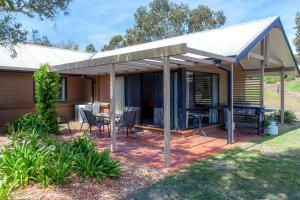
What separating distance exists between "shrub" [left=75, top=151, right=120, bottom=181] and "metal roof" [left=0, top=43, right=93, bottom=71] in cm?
623

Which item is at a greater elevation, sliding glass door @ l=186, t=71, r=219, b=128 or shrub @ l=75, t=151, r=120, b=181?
sliding glass door @ l=186, t=71, r=219, b=128

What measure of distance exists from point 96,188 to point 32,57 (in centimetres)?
1020

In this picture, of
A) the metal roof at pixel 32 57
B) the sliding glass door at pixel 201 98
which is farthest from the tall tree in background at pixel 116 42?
the sliding glass door at pixel 201 98

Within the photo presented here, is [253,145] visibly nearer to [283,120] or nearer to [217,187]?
[217,187]

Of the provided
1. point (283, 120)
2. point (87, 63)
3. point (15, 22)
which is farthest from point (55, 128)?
point (283, 120)

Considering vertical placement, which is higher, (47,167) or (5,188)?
(47,167)

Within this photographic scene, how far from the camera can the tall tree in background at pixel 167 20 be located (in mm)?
35812

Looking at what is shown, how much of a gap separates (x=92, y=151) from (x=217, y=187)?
2439mm

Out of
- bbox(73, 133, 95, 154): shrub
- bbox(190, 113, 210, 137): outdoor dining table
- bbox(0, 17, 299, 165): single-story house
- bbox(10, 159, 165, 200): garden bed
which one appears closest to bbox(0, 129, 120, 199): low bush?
bbox(10, 159, 165, 200): garden bed

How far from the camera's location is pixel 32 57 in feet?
40.6

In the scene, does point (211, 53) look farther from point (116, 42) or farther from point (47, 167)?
point (116, 42)

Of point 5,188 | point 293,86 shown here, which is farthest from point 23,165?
point 293,86

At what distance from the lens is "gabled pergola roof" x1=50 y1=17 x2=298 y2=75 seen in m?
5.88

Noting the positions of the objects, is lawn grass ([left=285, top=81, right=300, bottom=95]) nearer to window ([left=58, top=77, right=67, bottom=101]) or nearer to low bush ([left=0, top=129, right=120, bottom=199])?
window ([left=58, top=77, right=67, bottom=101])
